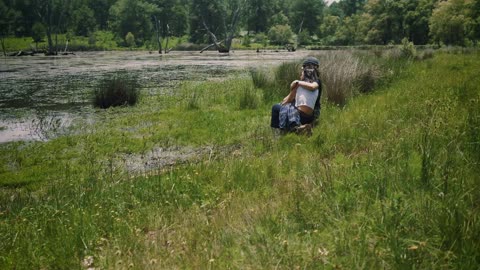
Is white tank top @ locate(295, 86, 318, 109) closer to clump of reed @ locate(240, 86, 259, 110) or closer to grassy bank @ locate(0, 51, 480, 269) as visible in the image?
grassy bank @ locate(0, 51, 480, 269)

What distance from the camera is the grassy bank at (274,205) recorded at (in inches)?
116

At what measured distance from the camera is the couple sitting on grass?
7.89 meters

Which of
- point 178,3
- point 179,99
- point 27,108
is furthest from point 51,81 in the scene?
point 178,3

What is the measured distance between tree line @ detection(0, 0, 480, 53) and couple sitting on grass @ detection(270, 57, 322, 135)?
175 ft

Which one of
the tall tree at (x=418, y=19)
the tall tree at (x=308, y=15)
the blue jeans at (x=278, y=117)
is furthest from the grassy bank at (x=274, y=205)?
the tall tree at (x=308, y=15)

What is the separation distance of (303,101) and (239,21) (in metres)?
101

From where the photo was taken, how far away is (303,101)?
26.2 ft

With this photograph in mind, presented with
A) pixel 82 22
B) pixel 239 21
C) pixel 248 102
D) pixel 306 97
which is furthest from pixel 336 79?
pixel 82 22

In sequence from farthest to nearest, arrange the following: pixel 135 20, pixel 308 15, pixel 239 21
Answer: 1. pixel 308 15
2. pixel 239 21
3. pixel 135 20

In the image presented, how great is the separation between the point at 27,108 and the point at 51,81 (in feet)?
29.2

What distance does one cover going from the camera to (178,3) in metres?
110

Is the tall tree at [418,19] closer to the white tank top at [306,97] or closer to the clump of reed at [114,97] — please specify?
the clump of reed at [114,97]

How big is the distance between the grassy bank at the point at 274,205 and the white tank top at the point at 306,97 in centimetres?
74

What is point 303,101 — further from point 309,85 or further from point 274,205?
point 274,205
